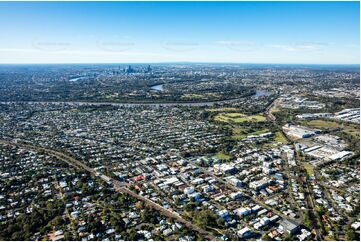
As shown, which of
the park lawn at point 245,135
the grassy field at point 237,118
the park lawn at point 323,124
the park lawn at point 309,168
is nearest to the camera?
the park lawn at point 309,168

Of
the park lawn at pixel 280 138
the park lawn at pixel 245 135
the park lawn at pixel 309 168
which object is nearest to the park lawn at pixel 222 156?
the park lawn at pixel 245 135

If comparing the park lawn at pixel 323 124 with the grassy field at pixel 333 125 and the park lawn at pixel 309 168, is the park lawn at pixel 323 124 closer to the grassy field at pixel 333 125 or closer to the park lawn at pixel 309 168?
the grassy field at pixel 333 125

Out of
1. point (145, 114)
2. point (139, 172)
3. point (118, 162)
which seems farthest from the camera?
point (145, 114)

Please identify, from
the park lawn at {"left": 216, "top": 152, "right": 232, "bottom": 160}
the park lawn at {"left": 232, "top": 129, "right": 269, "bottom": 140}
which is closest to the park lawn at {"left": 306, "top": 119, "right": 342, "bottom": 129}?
the park lawn at {"left": 232, "top": 129, "right": 269, "bottom": 140}

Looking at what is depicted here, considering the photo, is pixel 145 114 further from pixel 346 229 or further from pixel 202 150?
pixel 346 229

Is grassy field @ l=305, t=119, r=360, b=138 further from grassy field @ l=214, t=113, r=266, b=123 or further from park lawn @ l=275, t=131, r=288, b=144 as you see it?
park lawn @ l=275, t=131, r=288, b=144

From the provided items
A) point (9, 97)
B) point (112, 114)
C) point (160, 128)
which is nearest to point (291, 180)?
point (160, 128)

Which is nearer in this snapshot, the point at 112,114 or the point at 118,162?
the point at 118,162

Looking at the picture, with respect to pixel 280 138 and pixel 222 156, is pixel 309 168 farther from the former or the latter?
pixel 280 138
